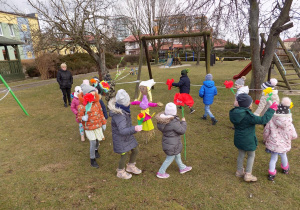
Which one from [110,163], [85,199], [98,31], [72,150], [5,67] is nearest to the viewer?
[85,199]

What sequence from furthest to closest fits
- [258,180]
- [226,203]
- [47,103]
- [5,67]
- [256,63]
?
[5,67] < [47,103] < [256,63] < [258,180] < [226,203]

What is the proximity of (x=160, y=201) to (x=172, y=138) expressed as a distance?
95cm

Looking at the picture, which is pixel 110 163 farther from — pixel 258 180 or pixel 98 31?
pixel 98 31

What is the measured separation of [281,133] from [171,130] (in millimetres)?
1750

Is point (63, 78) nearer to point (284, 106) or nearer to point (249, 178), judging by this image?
point (249, 178)

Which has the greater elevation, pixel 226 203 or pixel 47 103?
pixel 47 103

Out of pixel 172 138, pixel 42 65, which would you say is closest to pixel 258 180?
pixel 172 138

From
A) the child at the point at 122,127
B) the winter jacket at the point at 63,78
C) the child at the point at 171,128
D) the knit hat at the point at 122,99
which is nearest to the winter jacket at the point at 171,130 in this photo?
the child at the point at 171,128

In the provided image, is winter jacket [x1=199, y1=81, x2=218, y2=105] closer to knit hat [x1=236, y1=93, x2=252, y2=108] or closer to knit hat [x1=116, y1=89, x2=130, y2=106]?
knit hat [x1=236, y1=93, x2=252, y2=108]

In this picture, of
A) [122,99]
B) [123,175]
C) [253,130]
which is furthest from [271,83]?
[123,175]

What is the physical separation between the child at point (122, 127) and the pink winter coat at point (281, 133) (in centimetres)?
214

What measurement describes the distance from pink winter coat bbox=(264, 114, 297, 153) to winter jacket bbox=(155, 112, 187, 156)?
143 cm

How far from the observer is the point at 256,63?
709 centimetres

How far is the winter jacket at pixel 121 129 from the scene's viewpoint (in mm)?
2923
